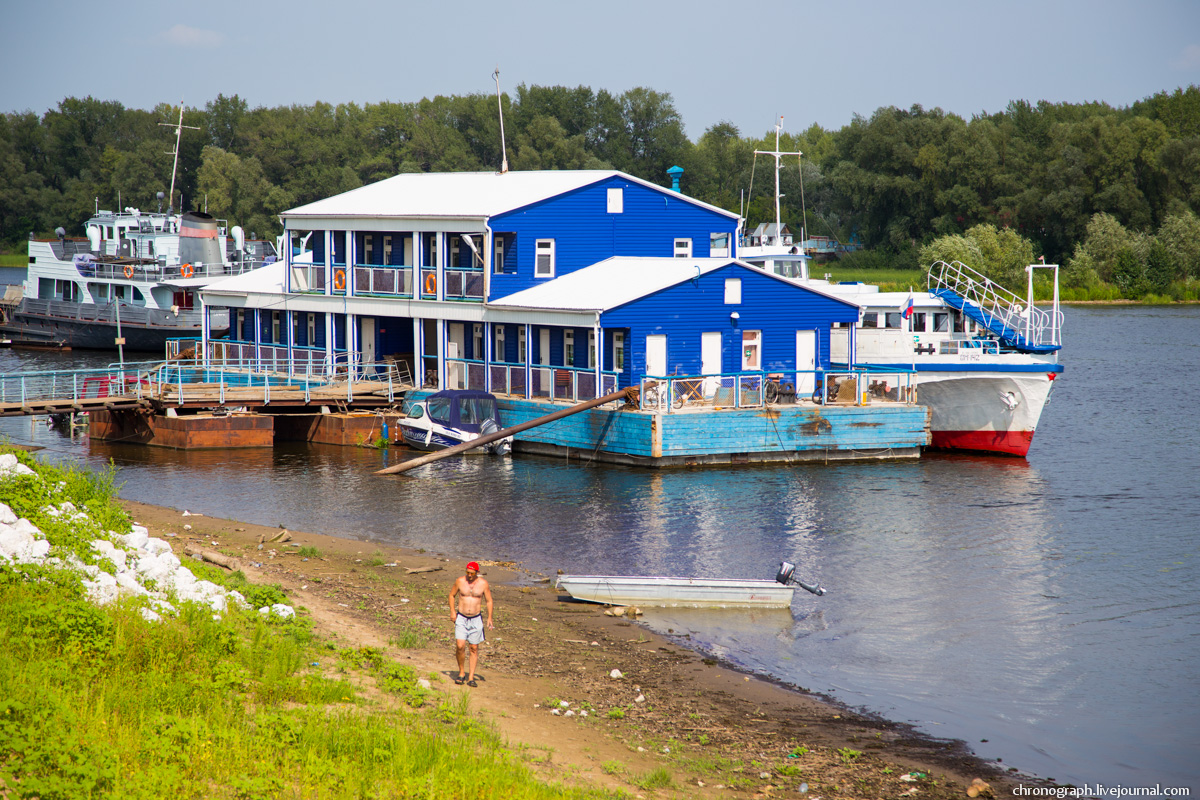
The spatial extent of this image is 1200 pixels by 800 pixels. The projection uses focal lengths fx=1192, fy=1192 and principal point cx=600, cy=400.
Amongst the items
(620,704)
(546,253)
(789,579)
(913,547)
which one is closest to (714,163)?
(546,253)

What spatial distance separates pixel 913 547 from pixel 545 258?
17.9 meters

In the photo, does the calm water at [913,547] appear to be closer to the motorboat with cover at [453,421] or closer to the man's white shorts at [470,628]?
the motorboat with cover at [453,421]

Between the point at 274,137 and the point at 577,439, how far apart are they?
10460 cm

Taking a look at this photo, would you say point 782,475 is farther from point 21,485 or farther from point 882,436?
point 21,485

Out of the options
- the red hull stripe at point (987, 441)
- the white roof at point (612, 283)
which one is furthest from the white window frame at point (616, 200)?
the red hull stripe at point (987, 441)

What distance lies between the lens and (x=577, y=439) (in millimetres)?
33938

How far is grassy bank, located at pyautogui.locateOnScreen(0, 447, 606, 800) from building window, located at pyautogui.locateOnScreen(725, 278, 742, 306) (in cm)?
2181

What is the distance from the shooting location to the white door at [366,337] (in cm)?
4300

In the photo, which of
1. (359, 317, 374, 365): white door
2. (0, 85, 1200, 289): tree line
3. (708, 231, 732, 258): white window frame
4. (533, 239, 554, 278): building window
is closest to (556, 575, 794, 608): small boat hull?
(533, 239, 554, 278): building window

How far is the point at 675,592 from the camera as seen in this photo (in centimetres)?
2009

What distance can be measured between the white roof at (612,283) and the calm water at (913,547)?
480cm

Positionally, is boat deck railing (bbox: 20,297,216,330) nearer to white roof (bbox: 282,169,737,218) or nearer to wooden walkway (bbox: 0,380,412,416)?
white roof (bbox: 282,169,737,218)

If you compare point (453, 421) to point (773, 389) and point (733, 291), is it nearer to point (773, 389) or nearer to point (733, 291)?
point (733, 291)

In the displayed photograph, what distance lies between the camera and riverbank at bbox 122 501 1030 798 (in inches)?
506
